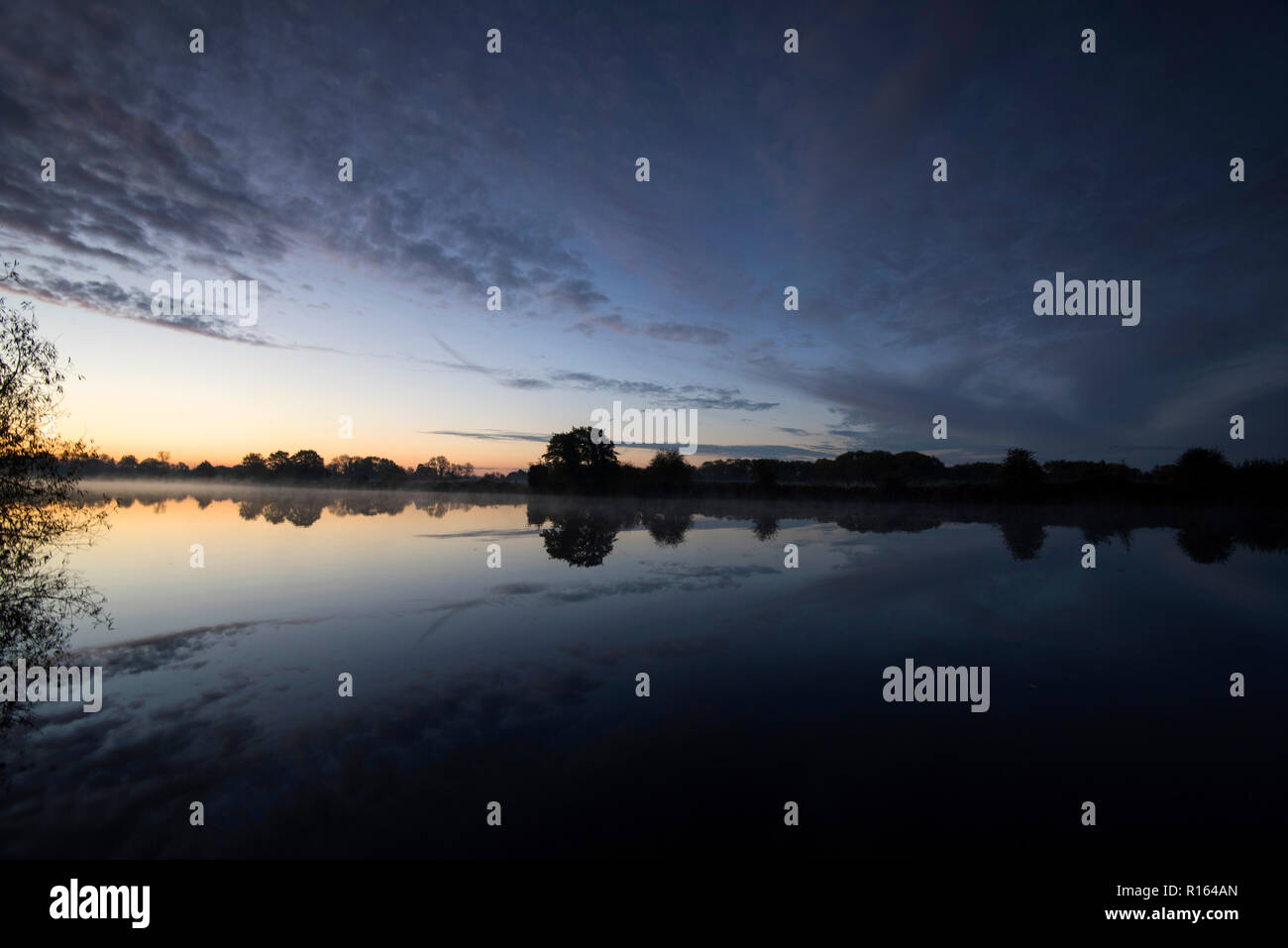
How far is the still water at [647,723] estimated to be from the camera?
5141 millimetres

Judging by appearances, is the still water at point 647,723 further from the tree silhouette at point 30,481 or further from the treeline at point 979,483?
the treeline at point 979,483

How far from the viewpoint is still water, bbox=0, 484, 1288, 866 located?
5141 mm

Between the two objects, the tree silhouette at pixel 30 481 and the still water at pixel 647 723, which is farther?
the tree silhouette at pixel 30 481

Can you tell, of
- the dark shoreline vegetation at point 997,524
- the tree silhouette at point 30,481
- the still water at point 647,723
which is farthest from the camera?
the dark shoreline vegetation at point 997,524

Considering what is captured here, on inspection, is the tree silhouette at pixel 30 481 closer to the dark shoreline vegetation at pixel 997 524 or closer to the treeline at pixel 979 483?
the dark shoreline vegetation at pixel 997 524

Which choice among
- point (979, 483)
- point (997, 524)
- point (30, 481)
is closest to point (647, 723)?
point (30, 481)

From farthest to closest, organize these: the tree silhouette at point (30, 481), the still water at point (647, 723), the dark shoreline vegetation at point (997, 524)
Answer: the dark shoreline vegetation at point (997, 524), the tree silhouette at point (30, 481), the still water at point (647, 723)

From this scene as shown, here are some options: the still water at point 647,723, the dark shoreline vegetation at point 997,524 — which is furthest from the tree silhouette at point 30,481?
the dark shoreline vegetation at point 997,524

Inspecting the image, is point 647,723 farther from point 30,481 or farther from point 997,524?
point 997,524

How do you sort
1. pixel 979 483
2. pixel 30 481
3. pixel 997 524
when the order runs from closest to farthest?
pixel 30 481
pixel 997 524
pixel 979 483

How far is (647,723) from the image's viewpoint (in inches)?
295
